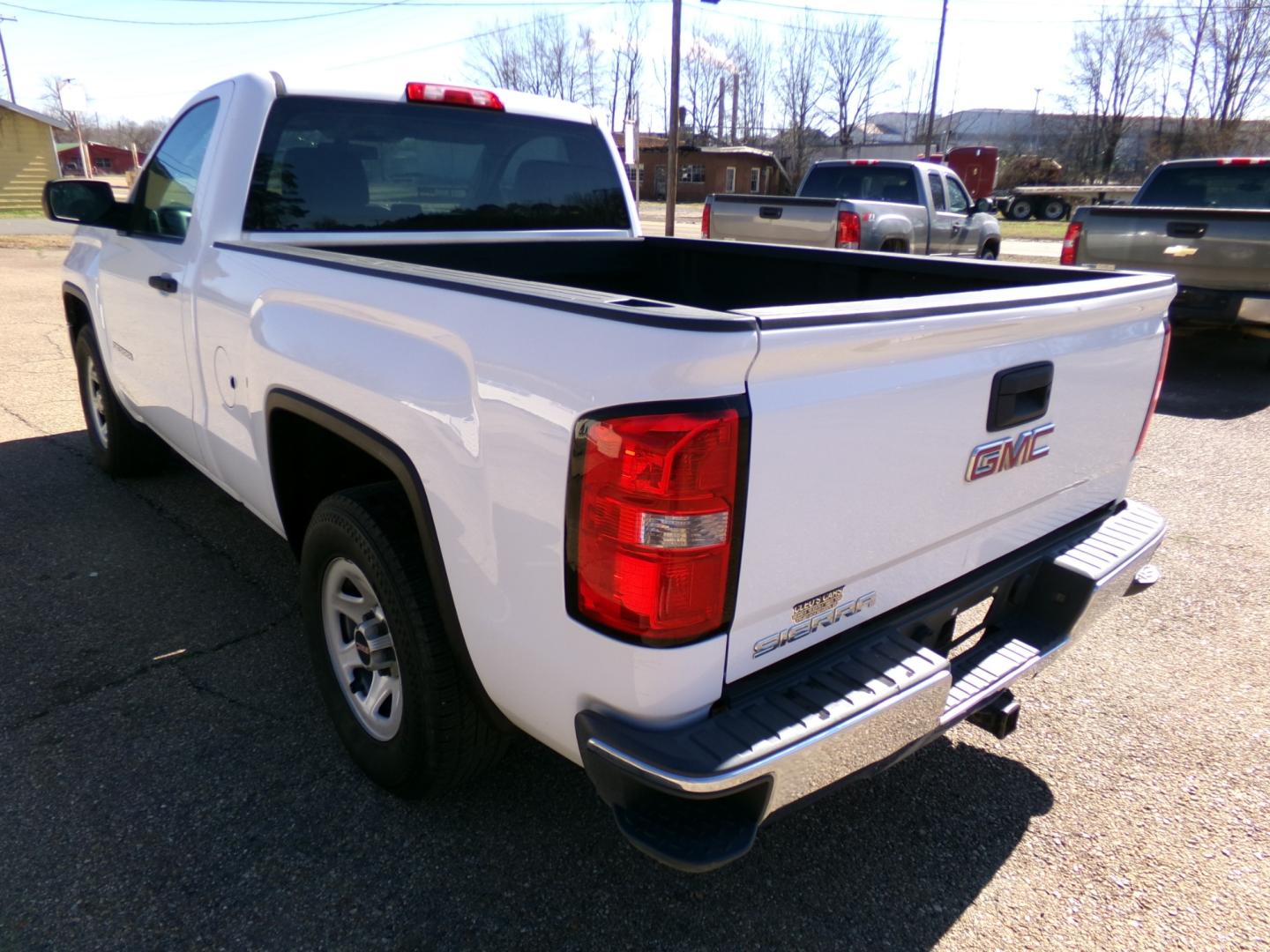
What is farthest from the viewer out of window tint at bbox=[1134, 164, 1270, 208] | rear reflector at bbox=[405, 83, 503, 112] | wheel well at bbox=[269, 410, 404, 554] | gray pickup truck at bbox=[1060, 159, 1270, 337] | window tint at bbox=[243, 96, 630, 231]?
window tint at bbox=[1134, 164, 1270, 208]

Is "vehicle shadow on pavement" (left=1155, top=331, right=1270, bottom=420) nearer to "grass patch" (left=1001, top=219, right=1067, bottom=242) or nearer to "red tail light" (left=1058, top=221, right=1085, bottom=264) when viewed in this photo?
"red tail light" (left=1058, top=221, right=1085, bottom=264)

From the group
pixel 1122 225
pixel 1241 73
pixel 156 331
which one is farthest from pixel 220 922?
pixel 1241 73

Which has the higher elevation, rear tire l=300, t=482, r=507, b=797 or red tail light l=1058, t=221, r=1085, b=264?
red tail light l=1058, t=221, r=1085, b=264

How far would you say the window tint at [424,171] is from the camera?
3262 millimetres

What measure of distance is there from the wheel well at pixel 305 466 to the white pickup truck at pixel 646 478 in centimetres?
1

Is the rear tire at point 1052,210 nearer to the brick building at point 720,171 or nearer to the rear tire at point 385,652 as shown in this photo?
the brick building at point 720,171

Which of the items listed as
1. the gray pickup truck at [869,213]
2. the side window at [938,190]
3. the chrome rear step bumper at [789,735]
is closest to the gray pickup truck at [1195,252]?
the gray pickup truck at [869,213]

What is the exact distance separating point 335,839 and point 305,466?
3.79 feet

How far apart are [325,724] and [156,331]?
5.99ft

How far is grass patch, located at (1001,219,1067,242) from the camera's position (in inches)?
1013

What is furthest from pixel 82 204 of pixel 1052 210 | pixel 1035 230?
pixel 1052 210

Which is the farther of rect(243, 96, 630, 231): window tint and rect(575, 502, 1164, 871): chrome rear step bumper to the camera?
rect(243, 96, 630, 231): window tint

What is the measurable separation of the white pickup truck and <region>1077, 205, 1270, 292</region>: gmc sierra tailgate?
19.7ft

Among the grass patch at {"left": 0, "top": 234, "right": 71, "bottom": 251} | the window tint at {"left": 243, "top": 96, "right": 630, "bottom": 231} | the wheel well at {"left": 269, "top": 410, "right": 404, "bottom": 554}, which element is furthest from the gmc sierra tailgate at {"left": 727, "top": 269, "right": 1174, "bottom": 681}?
the grass patch at {"left": 0, "top": 234, "right": 71, "bottom": 251}
